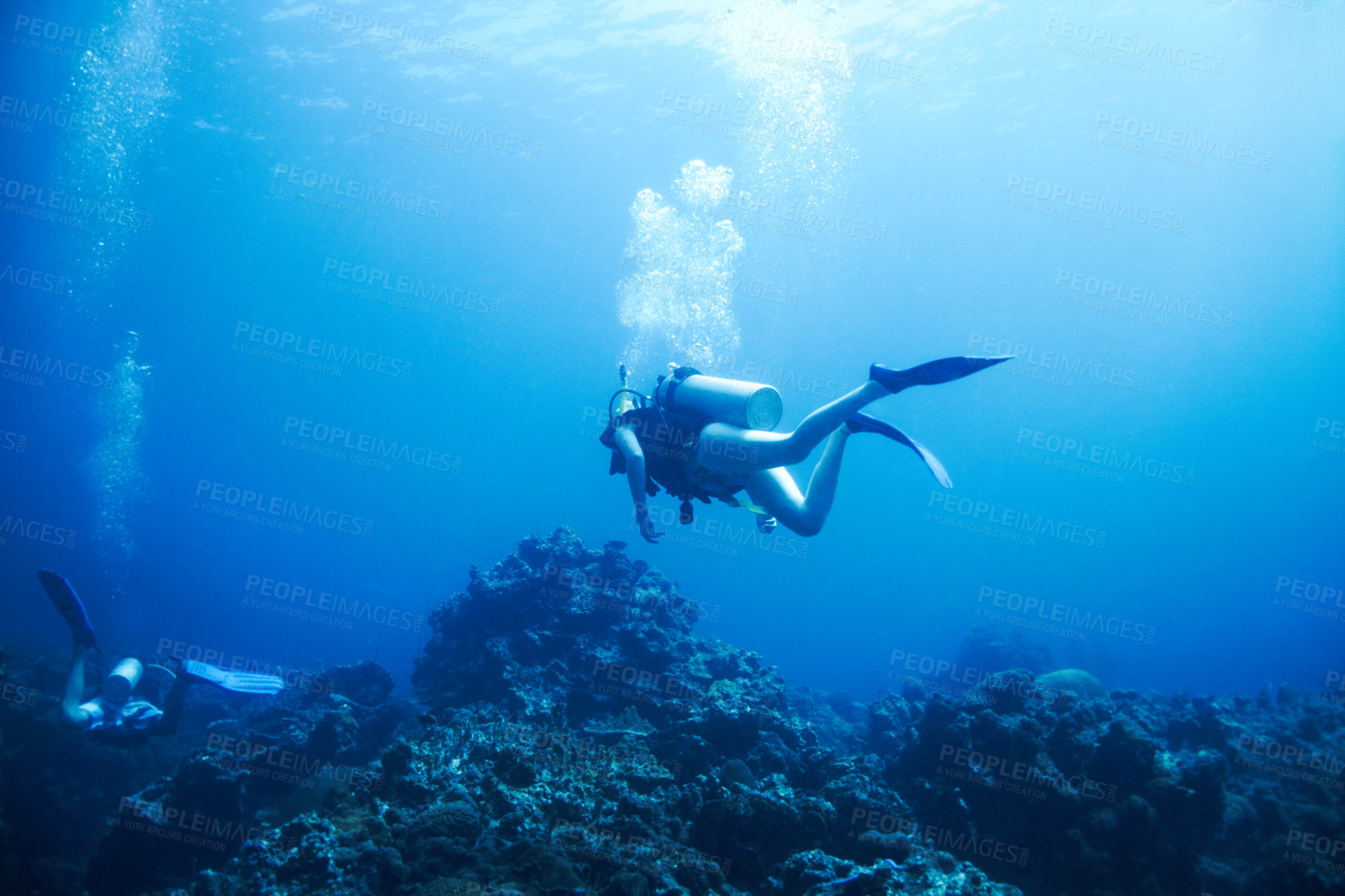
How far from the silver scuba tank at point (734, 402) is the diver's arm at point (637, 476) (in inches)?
31.3

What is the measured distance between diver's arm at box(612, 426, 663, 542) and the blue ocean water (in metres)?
8.07

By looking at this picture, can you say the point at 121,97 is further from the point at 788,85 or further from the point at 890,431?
the point at 890,431

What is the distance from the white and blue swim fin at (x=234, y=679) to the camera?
33.5 feet

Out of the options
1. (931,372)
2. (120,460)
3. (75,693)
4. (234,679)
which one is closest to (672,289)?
(234,679)

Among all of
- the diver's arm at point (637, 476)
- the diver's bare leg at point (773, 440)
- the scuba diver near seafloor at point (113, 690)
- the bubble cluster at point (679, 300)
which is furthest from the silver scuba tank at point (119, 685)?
the bubble cluster at point (679, 300)

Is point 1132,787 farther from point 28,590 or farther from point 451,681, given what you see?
point 28,590

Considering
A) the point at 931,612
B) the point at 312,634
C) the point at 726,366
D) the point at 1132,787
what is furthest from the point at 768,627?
the point at 1132,787

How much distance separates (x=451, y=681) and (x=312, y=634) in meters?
39.4

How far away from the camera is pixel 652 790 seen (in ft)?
19.8

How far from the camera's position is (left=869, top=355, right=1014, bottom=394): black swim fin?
4.70 m

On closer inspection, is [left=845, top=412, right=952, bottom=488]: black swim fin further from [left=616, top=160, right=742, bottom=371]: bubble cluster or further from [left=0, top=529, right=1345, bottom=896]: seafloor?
[left=616, top=160, right=742, bottom=371]: bubble cluster

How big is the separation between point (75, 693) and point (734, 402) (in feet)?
37.9

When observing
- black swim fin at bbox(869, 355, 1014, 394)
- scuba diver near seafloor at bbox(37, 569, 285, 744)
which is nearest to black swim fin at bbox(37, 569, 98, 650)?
scuba diver near seafloor at bbox(37, 569, 285, 744)

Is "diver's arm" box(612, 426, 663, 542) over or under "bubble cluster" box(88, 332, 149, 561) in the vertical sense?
under
